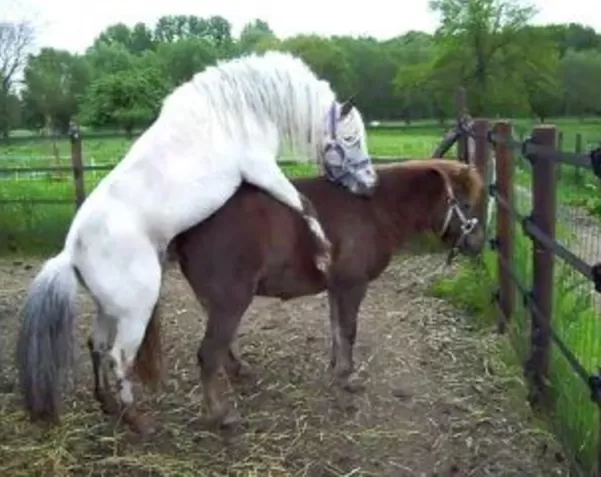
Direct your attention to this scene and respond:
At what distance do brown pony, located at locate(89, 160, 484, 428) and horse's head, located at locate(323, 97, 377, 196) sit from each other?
0.14 metres

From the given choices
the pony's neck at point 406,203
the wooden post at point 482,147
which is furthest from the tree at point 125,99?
the pony's neck at point 406,203

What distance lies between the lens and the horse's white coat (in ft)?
11.2

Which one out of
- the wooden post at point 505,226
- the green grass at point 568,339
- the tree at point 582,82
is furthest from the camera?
the tree at point 582,82

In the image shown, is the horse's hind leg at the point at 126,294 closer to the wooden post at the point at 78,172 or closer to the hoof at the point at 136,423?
the hoof at the point at 136,423

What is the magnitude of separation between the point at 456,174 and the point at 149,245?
166 cm

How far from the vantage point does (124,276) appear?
3387mm

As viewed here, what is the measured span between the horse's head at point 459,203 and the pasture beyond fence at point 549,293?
0.79 feet

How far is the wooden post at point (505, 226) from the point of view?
4.81m

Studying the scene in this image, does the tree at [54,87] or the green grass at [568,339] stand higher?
the tree at [54,87]

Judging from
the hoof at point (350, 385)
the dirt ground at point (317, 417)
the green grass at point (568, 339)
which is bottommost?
the dirt ground at point (317, 417)

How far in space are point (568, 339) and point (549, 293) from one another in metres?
0.21

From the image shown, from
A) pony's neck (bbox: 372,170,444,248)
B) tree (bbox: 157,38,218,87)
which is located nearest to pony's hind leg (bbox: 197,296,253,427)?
pony's neck (bbox: 372,170,444,248)

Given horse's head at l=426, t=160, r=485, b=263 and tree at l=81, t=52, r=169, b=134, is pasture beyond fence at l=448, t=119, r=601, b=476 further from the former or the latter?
tree at l=81, t=52, r=169, b=134

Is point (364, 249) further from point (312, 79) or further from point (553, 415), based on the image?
point (553, 415)
